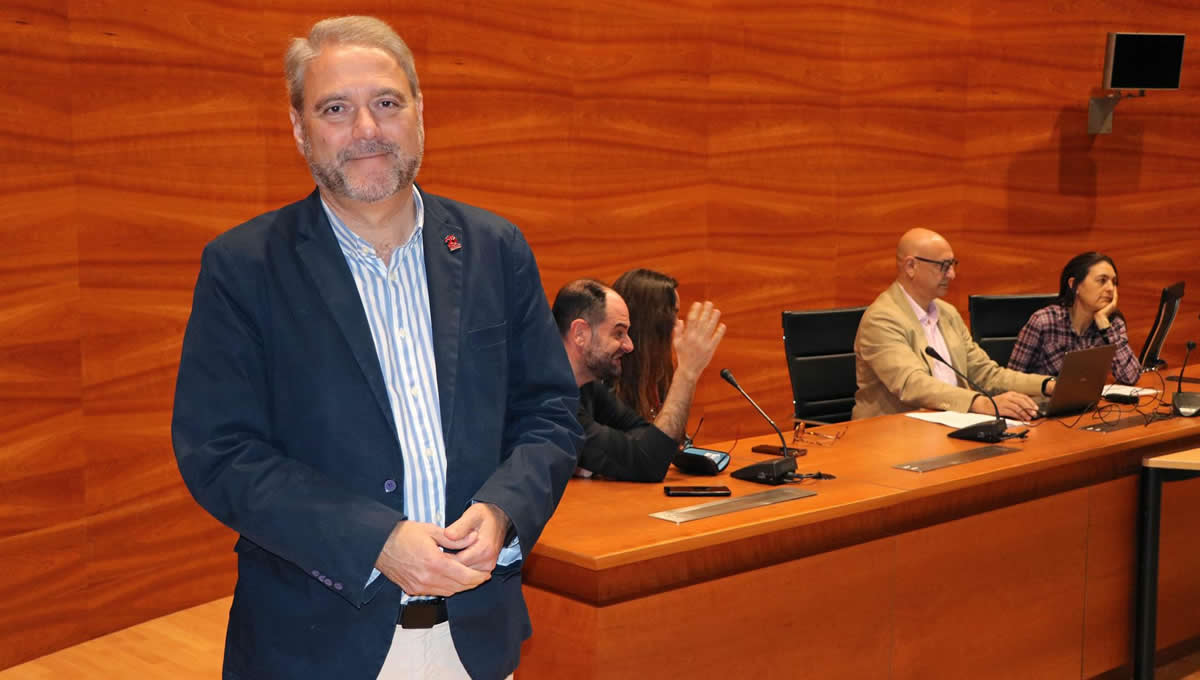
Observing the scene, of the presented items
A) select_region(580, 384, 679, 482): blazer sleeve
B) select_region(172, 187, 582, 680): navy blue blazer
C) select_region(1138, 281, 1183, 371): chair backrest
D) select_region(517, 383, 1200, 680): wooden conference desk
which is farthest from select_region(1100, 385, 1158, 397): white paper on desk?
select_region(172, 187, 582, 680): navy blue blazer

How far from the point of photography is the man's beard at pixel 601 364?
3080 mm

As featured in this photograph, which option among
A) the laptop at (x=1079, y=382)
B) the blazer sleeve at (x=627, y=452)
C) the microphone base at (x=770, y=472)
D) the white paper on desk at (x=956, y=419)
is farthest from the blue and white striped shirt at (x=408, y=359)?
the laptop at (x=1079, y=382)

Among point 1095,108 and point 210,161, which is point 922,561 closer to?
point 210,161

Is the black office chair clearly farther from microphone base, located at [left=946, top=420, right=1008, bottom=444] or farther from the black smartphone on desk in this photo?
the black smartphone on desk

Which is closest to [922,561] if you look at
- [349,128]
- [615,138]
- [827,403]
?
[827,403]

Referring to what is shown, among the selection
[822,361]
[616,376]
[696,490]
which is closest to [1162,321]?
[822,361]

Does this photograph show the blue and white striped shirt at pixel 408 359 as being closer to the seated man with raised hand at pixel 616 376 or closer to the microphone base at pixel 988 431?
the seated man with raised hand at pixel 616 376

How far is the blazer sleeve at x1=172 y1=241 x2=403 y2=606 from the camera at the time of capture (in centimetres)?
138

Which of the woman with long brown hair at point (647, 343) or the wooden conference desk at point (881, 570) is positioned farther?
the woman with long brown hair at point (647, 343)

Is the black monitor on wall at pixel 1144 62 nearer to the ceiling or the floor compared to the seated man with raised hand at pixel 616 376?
nearer to the ceiling

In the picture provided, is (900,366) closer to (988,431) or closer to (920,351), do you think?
(920,351)

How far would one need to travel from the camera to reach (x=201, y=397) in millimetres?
1417

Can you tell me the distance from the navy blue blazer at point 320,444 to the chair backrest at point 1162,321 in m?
3.29

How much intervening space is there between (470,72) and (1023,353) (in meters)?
2.59
